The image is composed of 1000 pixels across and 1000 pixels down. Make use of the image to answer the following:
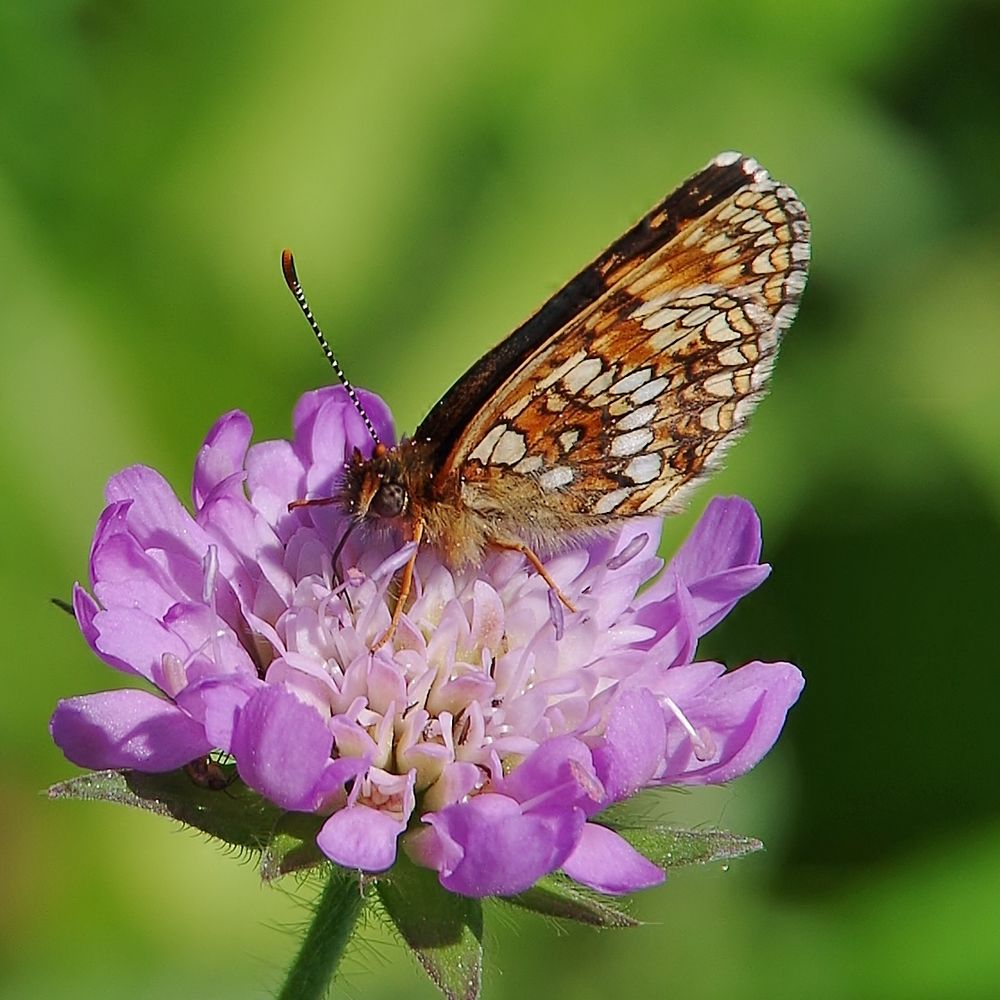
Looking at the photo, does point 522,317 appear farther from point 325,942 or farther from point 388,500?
point 325,942

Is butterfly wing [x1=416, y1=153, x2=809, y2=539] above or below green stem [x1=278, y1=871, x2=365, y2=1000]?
above

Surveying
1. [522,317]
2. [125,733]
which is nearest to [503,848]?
[125,733]

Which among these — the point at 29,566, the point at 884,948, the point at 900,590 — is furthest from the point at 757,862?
the point at 29,566

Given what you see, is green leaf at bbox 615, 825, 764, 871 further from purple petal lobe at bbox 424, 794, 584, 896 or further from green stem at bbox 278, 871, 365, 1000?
green stem at bbox 278, 871, 365, 1000

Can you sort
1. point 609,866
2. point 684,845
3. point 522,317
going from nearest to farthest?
point 609,866
point 684,845
point 522,317

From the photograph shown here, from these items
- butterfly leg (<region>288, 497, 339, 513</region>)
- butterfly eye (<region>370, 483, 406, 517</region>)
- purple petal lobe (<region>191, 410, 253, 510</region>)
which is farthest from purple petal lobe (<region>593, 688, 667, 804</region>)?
purple petal lobe (<region>191, 410, 253, 510</region>)

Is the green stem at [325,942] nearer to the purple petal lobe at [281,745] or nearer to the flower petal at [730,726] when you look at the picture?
the purple petal lobe at [281,745]

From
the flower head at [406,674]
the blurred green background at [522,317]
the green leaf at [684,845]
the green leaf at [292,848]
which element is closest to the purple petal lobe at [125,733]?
the flower head at [406,674]
